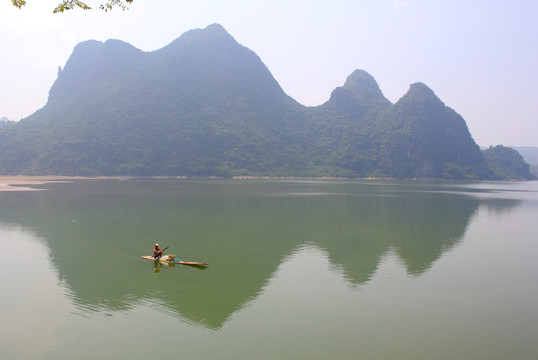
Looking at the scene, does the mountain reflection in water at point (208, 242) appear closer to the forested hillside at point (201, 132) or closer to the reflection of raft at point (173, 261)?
the reflection of raft at point (173, 261)

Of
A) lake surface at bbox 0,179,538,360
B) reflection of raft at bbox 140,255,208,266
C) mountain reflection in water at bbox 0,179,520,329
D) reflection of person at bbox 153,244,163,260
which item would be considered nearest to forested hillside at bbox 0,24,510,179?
mountain reflection in water at bbox 0,179,520,329

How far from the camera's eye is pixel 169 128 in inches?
6284

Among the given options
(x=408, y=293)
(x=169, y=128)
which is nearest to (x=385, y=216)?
(x=408, y=293)

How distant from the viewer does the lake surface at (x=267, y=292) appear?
34.5ft

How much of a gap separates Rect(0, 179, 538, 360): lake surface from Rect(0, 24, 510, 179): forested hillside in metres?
118

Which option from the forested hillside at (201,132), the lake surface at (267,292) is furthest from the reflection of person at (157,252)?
the forested hillside at (201,132)

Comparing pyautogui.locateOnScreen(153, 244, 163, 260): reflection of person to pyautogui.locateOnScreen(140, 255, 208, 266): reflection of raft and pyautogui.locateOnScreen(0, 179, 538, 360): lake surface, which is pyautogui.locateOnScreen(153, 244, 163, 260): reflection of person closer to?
pyautogui.locateOnScreen(140, 255, 208, 266): reflection of raft

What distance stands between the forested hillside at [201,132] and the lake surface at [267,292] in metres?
118

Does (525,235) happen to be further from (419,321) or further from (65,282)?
(65,282)

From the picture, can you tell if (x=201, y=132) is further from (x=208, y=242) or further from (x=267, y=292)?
(x=267, y=292)

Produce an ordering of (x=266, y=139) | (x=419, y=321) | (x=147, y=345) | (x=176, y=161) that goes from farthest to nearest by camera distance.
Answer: (x=266, y=139), (x=176, y=161), (x=419, y=321), (x=147, y=345)

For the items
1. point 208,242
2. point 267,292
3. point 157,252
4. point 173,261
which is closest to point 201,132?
point 208,242

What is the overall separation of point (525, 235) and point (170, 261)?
26.3 metres

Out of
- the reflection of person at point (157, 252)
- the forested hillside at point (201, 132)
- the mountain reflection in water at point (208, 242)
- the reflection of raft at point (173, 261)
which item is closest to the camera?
the mountain reflection in water at point (208, 242)
